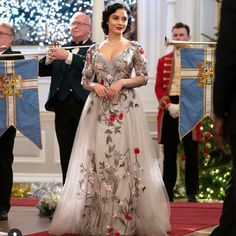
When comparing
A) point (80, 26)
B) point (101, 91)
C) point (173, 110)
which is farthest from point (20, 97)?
point (173, 110)

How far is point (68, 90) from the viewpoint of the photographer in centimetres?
667

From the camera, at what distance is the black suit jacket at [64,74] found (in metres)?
6.64

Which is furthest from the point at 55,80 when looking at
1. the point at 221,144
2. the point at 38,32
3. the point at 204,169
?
the point at 221,144

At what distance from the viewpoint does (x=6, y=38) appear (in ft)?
20.9

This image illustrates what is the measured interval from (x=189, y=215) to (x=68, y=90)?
1399mm

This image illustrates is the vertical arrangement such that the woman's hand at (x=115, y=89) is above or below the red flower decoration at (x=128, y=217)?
above

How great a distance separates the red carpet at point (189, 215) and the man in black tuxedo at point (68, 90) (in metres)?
1.02

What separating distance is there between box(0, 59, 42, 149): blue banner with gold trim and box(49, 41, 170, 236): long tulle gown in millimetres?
827

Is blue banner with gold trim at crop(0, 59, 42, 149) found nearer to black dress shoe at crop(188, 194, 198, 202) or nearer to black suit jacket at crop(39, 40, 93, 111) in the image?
black suit jacket at crop(39, 40, 93, 111)

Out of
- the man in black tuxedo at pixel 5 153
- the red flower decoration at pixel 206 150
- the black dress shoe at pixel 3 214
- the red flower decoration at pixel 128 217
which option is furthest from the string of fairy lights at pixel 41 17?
the red flower decoration at pixel 128 217

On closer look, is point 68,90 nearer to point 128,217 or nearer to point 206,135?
point 128,217

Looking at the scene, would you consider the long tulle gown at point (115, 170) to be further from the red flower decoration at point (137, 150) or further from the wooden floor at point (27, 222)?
the wooden floor at point (27, 222)

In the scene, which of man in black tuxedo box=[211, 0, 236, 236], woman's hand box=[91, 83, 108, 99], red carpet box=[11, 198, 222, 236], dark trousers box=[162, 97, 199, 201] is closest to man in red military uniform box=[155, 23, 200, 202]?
dark trousers box=[162, 97, 199, 201]

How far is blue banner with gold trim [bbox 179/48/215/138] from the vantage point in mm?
6844
